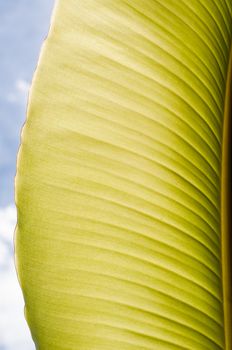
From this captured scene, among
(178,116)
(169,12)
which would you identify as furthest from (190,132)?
(169,12)

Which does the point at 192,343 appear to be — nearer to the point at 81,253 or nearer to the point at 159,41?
the point at 81,253

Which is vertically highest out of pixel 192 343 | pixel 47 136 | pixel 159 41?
pixel 159 41

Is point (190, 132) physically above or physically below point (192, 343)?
above

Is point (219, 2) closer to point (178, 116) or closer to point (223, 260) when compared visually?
point (178, 116)

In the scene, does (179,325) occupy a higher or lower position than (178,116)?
lower

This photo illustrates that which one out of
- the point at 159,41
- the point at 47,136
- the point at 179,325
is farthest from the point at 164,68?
the point at 179,325
